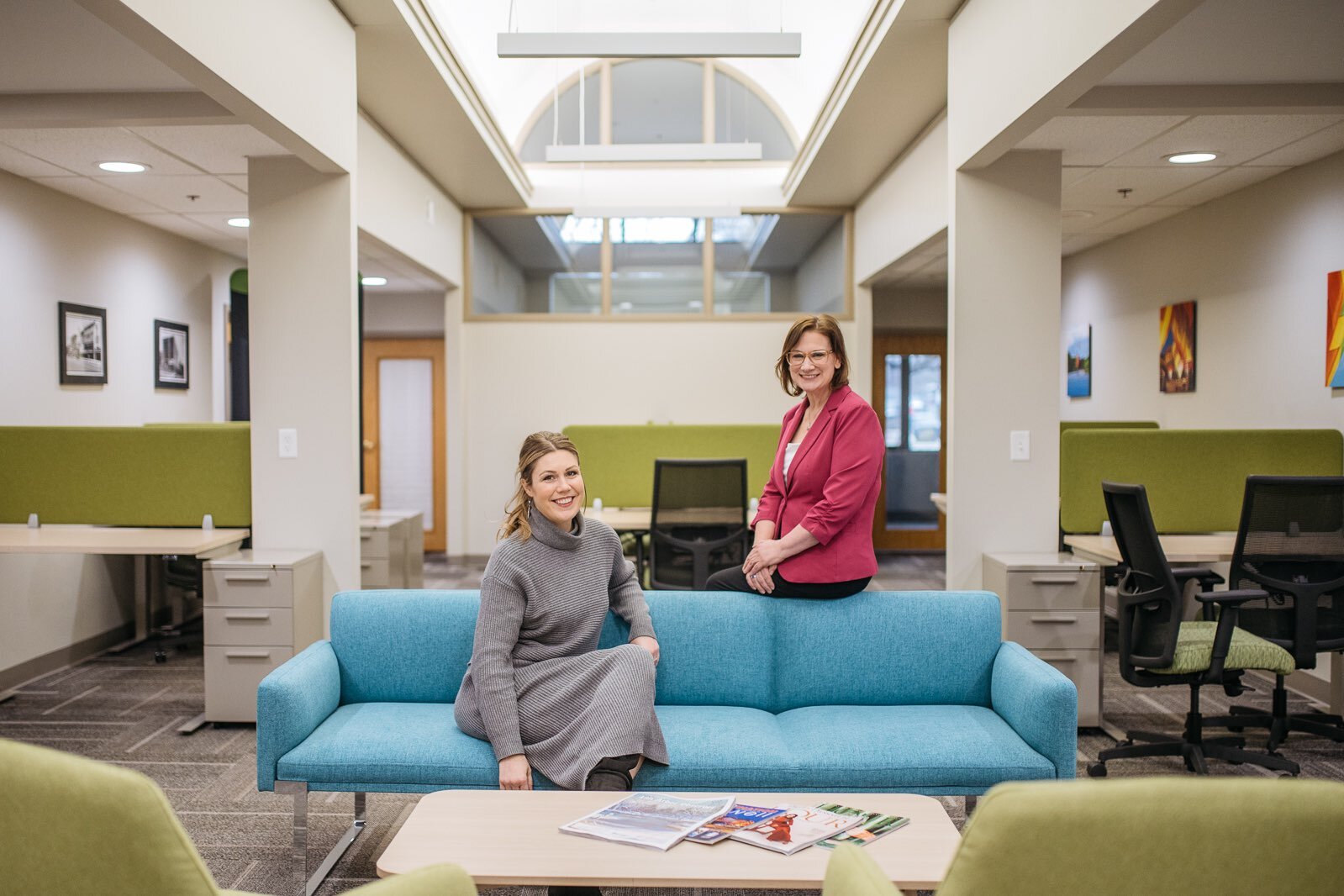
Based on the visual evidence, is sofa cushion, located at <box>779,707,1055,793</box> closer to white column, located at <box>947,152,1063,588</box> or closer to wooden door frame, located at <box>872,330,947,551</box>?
white column, located at <box>947,152,1063,588</box>

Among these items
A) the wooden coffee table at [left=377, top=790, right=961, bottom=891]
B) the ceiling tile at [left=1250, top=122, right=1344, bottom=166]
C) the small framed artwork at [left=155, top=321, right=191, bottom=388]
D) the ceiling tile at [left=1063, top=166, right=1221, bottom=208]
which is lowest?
the wooden coffee table at [left=377, top=790, right=961, bottom=891]

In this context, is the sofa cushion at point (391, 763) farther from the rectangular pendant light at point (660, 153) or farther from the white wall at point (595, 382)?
the white wall at point (595, 382)

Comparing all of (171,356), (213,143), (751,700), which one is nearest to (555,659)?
(751,700)

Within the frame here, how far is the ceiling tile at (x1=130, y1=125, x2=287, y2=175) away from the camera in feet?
12.5

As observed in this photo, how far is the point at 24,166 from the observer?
14.3ft

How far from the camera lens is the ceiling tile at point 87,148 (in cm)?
389

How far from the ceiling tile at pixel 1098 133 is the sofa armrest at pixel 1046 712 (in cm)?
219

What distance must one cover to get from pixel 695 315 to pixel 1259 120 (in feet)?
13.4

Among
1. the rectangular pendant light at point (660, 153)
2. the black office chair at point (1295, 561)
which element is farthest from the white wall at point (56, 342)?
the black office chair at point (1295, 561)

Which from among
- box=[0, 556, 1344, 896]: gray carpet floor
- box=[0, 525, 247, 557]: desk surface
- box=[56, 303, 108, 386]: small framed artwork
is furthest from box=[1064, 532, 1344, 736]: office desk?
box=[56, 303, 108, 386]: small framed artwork

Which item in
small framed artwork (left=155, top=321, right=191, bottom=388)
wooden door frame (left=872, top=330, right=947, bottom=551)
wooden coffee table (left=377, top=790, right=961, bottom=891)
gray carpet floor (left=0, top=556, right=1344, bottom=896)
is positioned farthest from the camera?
wooden door frame (left=872, top=330, right=947, bottom=551)

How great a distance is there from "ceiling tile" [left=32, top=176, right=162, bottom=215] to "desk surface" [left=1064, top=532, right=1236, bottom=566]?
4.71 meters

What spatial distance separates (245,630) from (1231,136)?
14.2ft

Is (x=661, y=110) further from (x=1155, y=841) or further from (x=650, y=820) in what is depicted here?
(x=1155, y=841)
